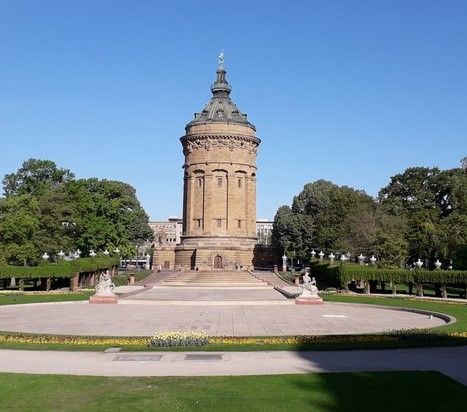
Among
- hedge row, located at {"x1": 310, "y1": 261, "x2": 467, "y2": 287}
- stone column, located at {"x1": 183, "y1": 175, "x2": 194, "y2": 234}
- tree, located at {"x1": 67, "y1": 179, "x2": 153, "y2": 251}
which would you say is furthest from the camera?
stone column, located at {"x1": 183, "y1": 175, "x2": 194, "y2": 234}

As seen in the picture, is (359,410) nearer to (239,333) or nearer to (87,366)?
(87,366)

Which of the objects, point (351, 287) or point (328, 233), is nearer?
point (351, 287)

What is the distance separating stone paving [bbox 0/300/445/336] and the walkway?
5.21m

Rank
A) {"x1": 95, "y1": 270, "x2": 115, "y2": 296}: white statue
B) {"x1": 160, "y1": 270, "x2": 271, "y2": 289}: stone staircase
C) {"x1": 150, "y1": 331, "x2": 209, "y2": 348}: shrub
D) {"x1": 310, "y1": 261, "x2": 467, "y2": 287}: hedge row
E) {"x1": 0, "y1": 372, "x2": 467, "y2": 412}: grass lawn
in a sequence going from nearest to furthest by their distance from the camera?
{"x1": 0, "y1": 372, "x2": 467, "y2": 412}: grass lawn, {"x1": 150, "y1": 331, "x2": 209, "y2": 348}: shrub, {"x1": 95, "y1": 270, "x2": 115, "y2": 296}: white statue, {"x1": 310, "y1": 261, "x2": 467, "y2": 287}: hedge row, {"x1": 160, "y1": 270, "x2": 271, "y2": 289}: stone staircase

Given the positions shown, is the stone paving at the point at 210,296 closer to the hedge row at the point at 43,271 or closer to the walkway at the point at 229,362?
the hedge row at the point at 43,271

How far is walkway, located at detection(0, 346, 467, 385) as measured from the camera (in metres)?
14.6

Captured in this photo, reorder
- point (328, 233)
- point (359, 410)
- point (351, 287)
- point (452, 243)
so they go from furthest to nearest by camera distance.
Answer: point (328, 233) < point (452, 243) < point (351, 287) < point (359, 410)

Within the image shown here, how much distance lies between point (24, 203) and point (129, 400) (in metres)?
54.9

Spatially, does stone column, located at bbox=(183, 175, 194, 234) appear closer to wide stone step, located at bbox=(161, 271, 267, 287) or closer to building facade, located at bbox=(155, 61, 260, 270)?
building facade, located at bbox=(155, 61, 260, 270)

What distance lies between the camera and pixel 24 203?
62.4 meters

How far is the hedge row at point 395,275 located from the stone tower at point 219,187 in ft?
112

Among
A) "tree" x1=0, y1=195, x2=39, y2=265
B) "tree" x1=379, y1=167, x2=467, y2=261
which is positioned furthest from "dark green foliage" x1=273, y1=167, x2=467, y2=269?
"tree" x1=0, y1=195, x2=39, y2=265

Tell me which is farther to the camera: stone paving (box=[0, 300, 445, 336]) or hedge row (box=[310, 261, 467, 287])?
hedge row (box=[310, 261, 467, 287])

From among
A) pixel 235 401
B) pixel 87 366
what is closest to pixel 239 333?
pixel 87 366
